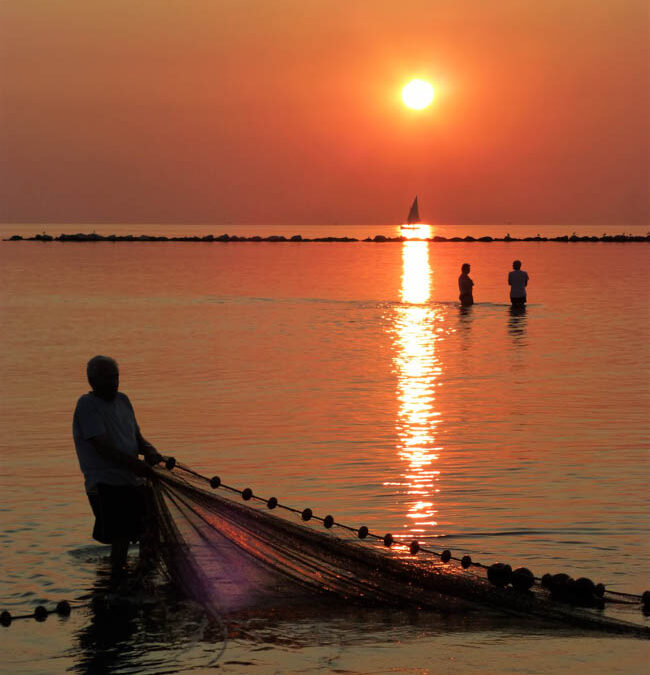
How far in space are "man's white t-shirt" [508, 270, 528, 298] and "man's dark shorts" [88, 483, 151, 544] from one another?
2613cm

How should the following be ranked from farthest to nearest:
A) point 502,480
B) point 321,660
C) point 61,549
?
point 502,480 → point 61,549 → point 321,660

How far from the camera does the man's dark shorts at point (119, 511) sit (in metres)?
7.94

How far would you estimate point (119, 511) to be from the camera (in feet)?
26.2

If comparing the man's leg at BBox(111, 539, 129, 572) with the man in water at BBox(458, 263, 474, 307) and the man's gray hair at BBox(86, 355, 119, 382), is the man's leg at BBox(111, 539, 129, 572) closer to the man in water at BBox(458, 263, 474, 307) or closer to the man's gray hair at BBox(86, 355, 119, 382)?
the man's gray hair at BBox(86, 355, 119, 382)

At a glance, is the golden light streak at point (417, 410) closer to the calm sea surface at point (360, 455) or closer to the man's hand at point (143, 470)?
the calm sea surface at point (360, 455)

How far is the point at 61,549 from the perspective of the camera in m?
9.36

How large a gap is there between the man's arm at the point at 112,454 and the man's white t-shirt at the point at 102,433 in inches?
1.6

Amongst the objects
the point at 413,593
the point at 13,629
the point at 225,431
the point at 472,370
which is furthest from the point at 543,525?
the point at 472,370

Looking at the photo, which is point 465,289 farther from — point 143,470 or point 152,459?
point 143,470

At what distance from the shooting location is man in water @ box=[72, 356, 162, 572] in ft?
25.5

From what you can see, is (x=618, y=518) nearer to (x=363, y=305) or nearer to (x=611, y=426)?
(x=611, y=426)

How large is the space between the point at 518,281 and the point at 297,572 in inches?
1080

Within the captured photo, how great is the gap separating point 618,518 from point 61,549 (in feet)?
15.5

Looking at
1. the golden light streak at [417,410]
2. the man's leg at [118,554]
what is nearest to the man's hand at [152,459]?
the man's leg at [118,554]
